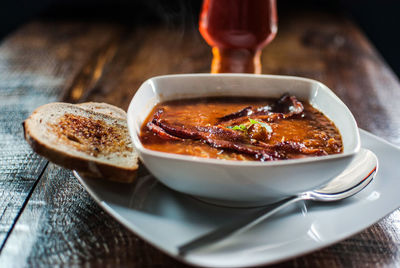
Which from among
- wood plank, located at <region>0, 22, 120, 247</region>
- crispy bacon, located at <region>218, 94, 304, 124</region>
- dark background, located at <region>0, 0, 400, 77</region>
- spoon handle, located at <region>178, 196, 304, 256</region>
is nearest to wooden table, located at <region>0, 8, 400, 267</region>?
wood plank, located at <region>0, 22, 120, 247</region>

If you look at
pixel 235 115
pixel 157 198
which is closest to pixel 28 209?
pixel 157 198

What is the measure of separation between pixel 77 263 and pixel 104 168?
367mm

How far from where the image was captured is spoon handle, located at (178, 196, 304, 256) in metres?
1.18

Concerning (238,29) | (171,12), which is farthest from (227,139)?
(171,12)

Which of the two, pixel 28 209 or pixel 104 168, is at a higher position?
pixel 104 168

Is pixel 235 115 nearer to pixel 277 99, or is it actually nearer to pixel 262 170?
pixel 277 99

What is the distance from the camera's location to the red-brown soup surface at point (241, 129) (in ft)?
5.17

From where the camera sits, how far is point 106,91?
2885 millimetres

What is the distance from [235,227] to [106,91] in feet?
6.16

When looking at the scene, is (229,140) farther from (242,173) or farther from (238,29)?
(238,29)

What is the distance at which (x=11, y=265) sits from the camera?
126cm

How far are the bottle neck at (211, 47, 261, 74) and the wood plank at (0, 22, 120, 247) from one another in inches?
44.9

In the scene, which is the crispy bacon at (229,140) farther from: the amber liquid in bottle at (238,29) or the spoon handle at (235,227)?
the amber liquid in bottle at (238,29)

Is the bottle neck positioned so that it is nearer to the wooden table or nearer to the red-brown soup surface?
the red-brown soup surface
